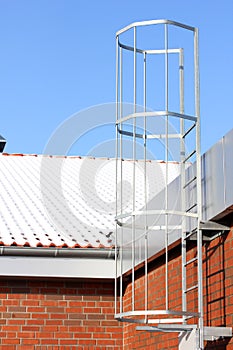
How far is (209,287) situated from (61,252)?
3.01 m

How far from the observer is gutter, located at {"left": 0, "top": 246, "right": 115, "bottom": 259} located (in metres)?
9.25

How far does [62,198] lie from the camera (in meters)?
11.7

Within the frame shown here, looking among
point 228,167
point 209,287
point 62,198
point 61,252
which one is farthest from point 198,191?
point 62,198

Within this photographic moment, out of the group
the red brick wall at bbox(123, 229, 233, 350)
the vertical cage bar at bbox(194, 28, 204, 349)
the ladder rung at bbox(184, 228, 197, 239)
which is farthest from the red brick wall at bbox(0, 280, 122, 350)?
the vertical cage bar at bbox(194, 28, 204, 349)

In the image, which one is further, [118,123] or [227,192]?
[118,123]

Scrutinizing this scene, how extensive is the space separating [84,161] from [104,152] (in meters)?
6.00

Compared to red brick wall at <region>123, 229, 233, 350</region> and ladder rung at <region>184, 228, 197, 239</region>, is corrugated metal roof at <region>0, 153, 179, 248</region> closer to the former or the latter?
red brick wall at <region>123, 229, 233, 350</region>

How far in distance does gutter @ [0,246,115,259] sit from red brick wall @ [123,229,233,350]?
35.1 inches

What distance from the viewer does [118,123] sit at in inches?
272

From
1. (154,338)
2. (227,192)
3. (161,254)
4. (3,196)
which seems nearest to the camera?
(227,192)

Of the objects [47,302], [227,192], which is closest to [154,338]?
[47,302]

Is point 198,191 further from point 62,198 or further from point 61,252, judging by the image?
point 62,198

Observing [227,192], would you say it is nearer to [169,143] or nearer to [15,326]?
[169,143]

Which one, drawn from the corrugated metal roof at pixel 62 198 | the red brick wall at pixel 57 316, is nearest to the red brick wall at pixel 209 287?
the red brick wall at pixel 57 316
